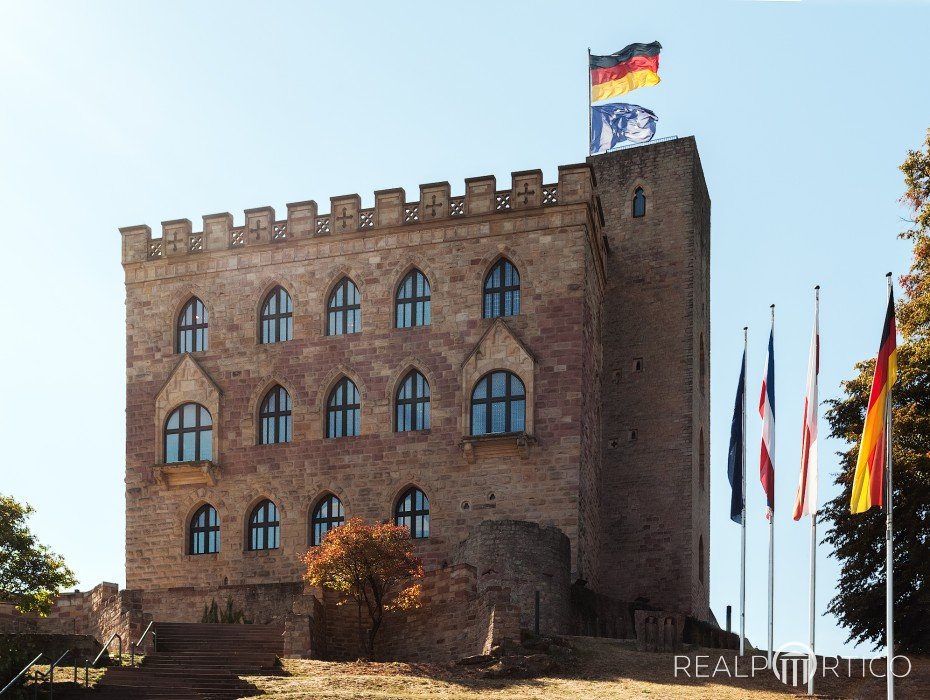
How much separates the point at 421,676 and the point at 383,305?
16154mm

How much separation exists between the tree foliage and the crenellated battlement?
11.5 metres

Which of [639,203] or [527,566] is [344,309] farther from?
[527,566]

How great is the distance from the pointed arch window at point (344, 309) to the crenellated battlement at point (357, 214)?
5.31 feet

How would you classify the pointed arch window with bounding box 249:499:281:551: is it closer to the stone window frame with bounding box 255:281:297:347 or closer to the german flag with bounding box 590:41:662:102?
the stone window frame with bounding box 255:281:297:347

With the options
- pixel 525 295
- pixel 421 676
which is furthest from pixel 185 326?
pixel 421 676

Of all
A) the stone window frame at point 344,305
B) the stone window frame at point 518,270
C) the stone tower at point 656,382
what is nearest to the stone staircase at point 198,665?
the stone window frame at point 344,305

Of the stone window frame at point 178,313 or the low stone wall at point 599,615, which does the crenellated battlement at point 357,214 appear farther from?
the low stone wall at point 599,615

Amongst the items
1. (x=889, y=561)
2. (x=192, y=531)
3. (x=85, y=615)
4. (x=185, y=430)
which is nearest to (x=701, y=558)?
(x=192, y=531)

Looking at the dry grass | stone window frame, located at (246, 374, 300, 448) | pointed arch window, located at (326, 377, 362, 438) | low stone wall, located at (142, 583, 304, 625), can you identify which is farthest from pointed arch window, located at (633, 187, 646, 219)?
the dry grass

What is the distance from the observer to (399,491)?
51.1 m

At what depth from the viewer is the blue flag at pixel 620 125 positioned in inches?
2297

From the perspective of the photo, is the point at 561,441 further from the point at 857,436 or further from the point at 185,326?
the point at 185,326

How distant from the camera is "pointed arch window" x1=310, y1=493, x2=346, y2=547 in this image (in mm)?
51625

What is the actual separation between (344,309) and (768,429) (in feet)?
53.7
